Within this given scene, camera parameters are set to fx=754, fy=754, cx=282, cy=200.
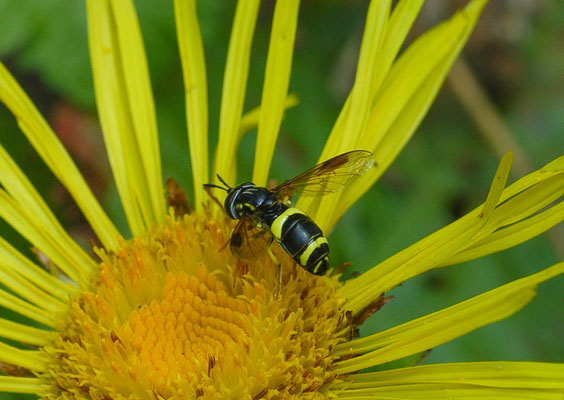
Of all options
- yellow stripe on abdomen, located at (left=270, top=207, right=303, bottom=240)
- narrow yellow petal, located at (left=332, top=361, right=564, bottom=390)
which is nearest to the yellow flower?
narrow yellow petal, located at (left=332, top=361, right=564, bottom=390)

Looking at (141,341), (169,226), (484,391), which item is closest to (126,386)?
(141,341)

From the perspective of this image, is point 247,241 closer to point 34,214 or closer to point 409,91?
point 409,91

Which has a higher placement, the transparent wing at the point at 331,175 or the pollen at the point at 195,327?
the transparent wing at the point at 331,175

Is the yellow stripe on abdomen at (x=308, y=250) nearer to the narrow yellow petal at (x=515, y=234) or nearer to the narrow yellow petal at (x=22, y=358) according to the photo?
the narrow yellow petal at (x=515, y=234)

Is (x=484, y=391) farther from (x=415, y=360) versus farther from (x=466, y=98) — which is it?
(x=466, y=98)

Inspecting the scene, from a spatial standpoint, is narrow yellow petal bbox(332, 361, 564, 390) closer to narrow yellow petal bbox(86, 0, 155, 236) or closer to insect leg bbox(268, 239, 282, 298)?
insect leg bbox(268, 239, 282, 298)

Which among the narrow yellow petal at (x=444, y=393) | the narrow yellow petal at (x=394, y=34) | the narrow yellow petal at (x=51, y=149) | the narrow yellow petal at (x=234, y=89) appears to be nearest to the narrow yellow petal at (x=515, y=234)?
the narrow yellow petal at (x=444, y=393)
